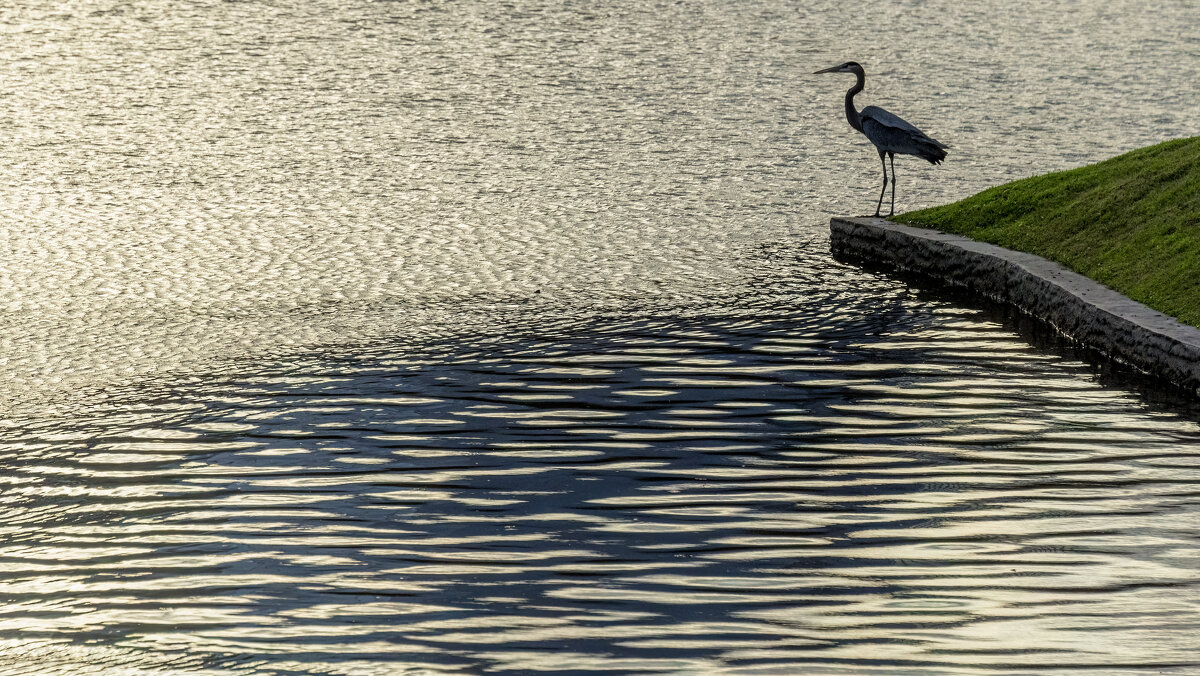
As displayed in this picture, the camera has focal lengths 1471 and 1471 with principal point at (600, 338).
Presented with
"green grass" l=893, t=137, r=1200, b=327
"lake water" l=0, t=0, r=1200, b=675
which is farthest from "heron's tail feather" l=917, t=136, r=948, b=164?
"lake water" l=0, t=0, r=1200, b=675

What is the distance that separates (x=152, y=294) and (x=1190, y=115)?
655 inches

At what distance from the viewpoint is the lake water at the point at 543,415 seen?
6516 mm

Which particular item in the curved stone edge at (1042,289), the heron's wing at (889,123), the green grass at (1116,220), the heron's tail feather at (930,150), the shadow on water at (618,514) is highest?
the heron's wing at (889,123)

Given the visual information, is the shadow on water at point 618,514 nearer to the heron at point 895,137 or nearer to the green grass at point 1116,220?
the green grass at point 1116,220

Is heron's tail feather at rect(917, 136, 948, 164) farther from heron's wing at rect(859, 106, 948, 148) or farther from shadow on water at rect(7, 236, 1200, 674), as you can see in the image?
shadow on water at rect(7, 236, 1200, 674)

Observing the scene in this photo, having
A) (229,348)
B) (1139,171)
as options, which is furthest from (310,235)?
(1139,171)

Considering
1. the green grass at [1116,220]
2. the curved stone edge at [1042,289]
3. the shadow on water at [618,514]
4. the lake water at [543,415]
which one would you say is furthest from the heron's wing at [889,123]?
the shadow on water at [618,514]

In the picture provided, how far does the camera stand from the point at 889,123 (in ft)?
52.9

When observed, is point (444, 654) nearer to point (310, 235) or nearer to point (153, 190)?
point (310, 235)

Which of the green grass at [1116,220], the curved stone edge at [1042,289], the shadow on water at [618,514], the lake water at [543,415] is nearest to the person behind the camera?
the shadow on water at [618,514]

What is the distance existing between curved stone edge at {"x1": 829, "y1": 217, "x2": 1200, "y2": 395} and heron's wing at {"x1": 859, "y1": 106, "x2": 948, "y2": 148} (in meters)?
1.08

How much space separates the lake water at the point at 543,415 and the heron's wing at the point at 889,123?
50.5 inches

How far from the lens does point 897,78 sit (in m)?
26.5

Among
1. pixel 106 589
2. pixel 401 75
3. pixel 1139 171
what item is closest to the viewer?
pixel 106 589
